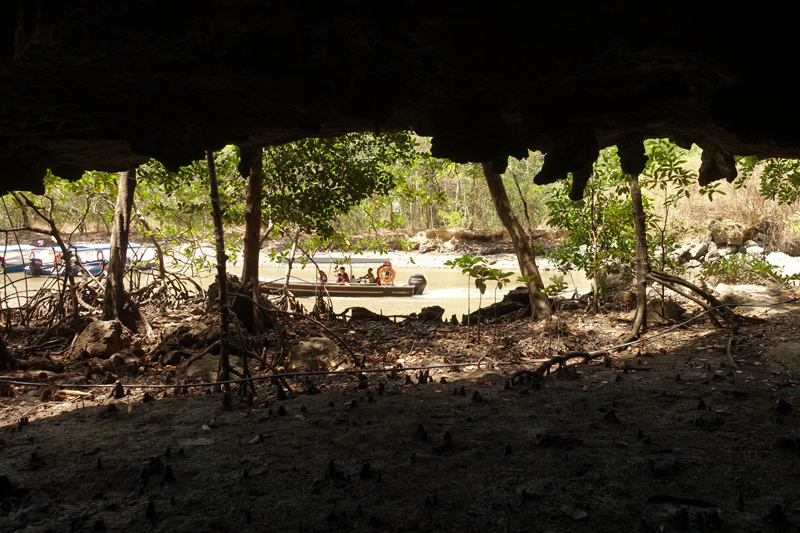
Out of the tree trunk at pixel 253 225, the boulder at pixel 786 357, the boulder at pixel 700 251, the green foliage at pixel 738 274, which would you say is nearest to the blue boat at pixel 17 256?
the tree trunk at pixel 253 225

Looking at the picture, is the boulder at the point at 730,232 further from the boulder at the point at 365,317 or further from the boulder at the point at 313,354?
the boulder at the point at 313,354

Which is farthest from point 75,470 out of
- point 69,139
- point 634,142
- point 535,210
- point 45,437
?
point 535,210

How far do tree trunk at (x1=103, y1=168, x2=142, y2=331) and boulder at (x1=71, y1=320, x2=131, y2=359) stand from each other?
322 mm

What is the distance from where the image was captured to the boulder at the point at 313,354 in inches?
256

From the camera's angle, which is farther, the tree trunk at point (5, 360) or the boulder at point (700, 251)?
the boulder at point (700, 251)

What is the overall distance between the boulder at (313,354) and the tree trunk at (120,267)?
272 centimetres

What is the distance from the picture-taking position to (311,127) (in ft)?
11.8

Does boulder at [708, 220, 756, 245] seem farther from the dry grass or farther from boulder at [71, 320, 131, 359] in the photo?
boulder at [71, 320, 131, 359]

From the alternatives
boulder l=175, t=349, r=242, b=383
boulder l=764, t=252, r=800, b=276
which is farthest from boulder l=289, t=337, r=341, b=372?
boulder l=764, t=252, r=800, b=276

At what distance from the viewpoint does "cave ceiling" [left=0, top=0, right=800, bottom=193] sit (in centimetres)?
223

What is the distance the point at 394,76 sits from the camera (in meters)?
2.98

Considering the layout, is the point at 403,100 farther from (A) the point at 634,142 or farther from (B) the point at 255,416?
(B) the point at 255,416

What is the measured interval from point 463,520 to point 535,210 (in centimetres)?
2468

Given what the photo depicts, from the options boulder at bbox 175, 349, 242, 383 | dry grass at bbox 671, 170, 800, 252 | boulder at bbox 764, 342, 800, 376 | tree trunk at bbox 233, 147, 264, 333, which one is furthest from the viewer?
dry grass at bbox 671, 170, 800, 252
